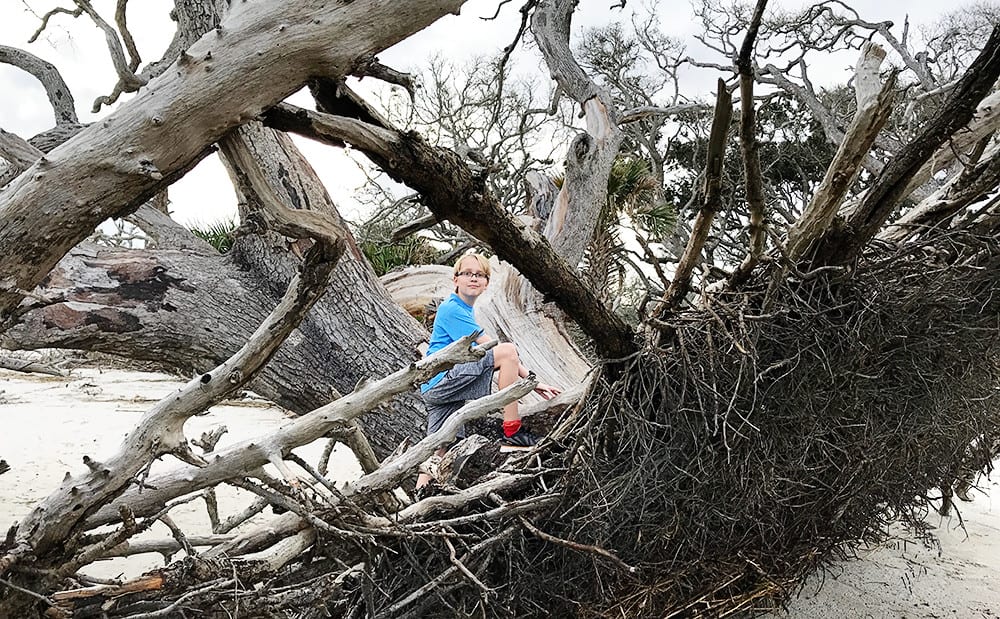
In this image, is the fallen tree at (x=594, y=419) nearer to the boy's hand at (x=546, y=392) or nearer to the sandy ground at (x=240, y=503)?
the boy's hand at (x=546, y=392)

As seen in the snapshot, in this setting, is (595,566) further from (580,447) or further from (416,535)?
(416,535)

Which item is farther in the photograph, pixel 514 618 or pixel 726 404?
pixel 514 618

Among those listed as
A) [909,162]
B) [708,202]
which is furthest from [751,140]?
[909,162]

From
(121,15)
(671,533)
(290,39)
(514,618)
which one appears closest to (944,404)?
(671,533)

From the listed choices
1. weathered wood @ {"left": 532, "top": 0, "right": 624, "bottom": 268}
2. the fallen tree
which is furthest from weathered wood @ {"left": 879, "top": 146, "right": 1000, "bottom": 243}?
weathered wood @ {"left": 532, "top": 0, "right": 624, "bottom": 268}

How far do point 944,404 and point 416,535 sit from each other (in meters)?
1.95

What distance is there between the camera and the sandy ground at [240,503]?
14.3 ft

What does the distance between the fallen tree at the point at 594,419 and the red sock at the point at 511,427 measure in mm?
624

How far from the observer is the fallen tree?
2.12 metres

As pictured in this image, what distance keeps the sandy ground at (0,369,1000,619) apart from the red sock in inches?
63.2

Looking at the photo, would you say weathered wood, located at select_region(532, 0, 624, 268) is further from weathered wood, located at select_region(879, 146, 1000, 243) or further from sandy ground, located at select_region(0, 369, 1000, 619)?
sandy ground, located at select_region(0, 369, 1000, 619)

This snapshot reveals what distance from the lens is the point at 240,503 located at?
6.80 metres

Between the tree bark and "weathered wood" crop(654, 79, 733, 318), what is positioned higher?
the tree bark

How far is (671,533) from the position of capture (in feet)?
8.86
